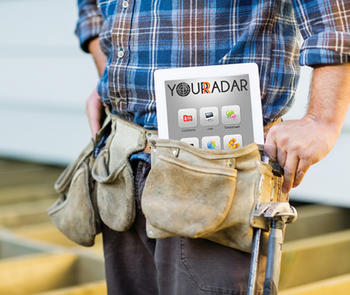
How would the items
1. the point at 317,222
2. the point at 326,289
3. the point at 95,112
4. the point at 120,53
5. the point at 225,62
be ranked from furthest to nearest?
the point at 317,222
the point at 326,289
the point at 95,112
the point at 120,53
the point at 225,62

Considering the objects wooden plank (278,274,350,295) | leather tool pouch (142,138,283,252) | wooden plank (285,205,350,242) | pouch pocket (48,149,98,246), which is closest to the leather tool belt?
leather tool pouch (142,138,283,252)

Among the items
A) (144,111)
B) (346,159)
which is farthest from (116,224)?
(346,159)

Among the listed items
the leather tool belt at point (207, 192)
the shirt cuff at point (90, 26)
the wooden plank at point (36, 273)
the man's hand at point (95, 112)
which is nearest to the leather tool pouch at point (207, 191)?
the leather tool belt at point (207, 192)

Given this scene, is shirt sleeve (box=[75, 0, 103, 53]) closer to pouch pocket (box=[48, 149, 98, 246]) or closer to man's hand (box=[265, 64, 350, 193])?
pouch pocket (box=[48, 149, 98, 246])

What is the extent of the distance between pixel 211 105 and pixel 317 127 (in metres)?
0.16

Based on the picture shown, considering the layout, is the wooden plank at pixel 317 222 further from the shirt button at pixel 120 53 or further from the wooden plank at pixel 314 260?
the shirt button at pixel 120 53

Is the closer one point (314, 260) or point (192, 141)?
point (192, 141)

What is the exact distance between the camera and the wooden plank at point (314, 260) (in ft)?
7.70

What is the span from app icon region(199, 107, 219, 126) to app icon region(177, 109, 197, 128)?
1 cm

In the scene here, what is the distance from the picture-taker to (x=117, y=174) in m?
1.09

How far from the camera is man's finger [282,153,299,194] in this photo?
899 millimetres

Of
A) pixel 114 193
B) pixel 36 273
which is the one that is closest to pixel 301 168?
pixel 114 193

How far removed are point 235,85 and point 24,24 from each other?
11.9 ft

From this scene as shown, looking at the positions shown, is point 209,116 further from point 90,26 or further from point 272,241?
point 90,26
